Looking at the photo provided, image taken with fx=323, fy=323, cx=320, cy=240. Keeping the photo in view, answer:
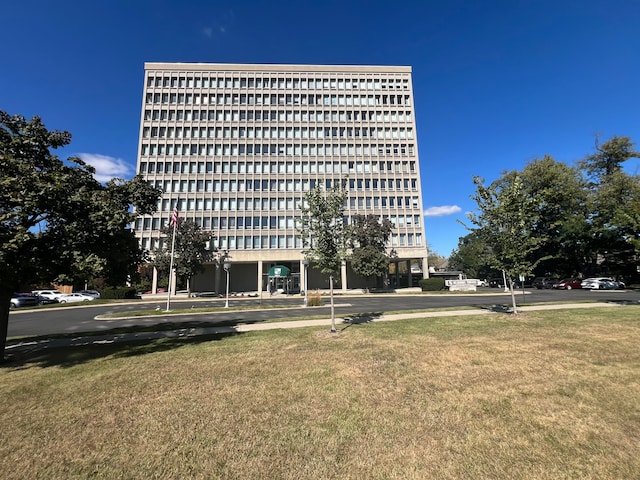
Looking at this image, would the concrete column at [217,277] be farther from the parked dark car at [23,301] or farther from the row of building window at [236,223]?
the parked dark car at [23,301]

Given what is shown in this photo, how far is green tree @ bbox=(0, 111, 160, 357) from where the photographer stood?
23.9 ft

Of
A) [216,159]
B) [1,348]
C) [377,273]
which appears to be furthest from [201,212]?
[1,348]

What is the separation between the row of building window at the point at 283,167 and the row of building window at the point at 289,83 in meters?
15.3

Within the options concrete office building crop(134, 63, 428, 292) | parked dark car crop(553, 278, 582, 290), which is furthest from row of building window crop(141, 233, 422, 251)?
parked dark car crop(553, 278, 582, 290)

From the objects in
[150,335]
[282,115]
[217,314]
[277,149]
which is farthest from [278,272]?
[150,335]

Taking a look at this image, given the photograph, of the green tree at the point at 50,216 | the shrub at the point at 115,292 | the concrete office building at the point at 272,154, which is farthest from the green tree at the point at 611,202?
the shrub at the point at 115,292

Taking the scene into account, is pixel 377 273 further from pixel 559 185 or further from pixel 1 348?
pixel 1 348

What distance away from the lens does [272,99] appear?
6028cm

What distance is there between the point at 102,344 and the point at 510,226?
1710 centimetres

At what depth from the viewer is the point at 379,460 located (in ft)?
12.1

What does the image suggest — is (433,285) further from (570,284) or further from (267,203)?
(267,203)

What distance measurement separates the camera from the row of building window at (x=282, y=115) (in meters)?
58.1

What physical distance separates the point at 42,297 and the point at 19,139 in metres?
39.1

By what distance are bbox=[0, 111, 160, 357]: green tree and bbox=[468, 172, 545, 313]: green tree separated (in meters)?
14.5
